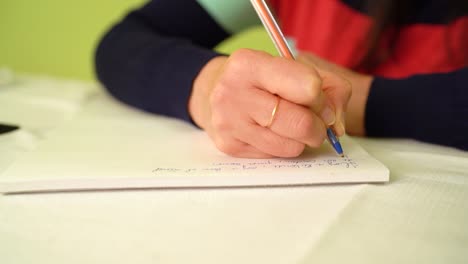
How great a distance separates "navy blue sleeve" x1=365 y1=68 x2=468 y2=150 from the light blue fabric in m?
0.27

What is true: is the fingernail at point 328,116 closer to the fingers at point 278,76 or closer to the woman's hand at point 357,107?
the fingers at point 278,76

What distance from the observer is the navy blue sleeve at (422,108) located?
1.43ft

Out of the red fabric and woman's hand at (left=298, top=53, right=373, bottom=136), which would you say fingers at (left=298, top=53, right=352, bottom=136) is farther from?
the red fabric

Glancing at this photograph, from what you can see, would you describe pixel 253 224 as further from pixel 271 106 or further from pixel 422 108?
pixel 422 108

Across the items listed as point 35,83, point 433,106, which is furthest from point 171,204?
point 35,83

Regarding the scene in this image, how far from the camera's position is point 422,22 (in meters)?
0.63

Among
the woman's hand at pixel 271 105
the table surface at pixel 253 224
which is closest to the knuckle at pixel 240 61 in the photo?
the woman's hand at pixel 271 105

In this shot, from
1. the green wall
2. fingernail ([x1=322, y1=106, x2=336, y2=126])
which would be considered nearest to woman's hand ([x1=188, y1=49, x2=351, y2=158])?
fingernail ([x1=322, y1=106, x2=336, y2=126])

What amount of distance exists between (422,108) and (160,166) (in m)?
0.28

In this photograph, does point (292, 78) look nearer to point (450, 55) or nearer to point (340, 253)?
point (340, 253)

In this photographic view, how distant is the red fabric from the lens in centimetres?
60

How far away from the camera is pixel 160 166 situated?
0.36 meters

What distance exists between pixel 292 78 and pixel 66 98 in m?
0.47

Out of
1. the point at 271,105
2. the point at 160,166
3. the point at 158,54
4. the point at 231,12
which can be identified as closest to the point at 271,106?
the point at 271,105
